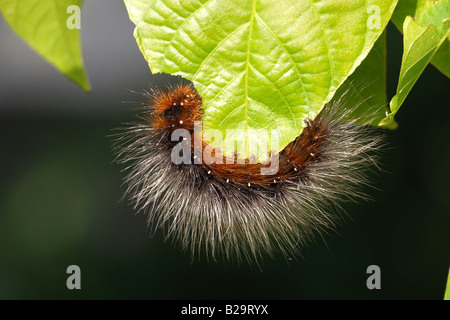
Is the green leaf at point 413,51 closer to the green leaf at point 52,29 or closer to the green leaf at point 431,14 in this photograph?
the green leaf at point 431,14

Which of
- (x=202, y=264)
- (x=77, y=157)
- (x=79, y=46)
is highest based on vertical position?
(x=77, y=157)

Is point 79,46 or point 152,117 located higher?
point 79,46

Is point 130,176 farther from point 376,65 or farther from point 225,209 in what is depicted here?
point 376,65

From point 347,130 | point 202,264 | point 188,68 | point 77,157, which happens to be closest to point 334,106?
point 347,130

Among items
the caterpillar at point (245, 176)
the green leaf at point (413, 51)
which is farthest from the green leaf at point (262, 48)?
the caterpillar at point (245, 176)

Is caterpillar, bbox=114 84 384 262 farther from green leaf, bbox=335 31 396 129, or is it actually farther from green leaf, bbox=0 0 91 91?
green leaf, bbox=0 0 91 91

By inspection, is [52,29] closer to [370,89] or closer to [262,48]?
[262,48]
